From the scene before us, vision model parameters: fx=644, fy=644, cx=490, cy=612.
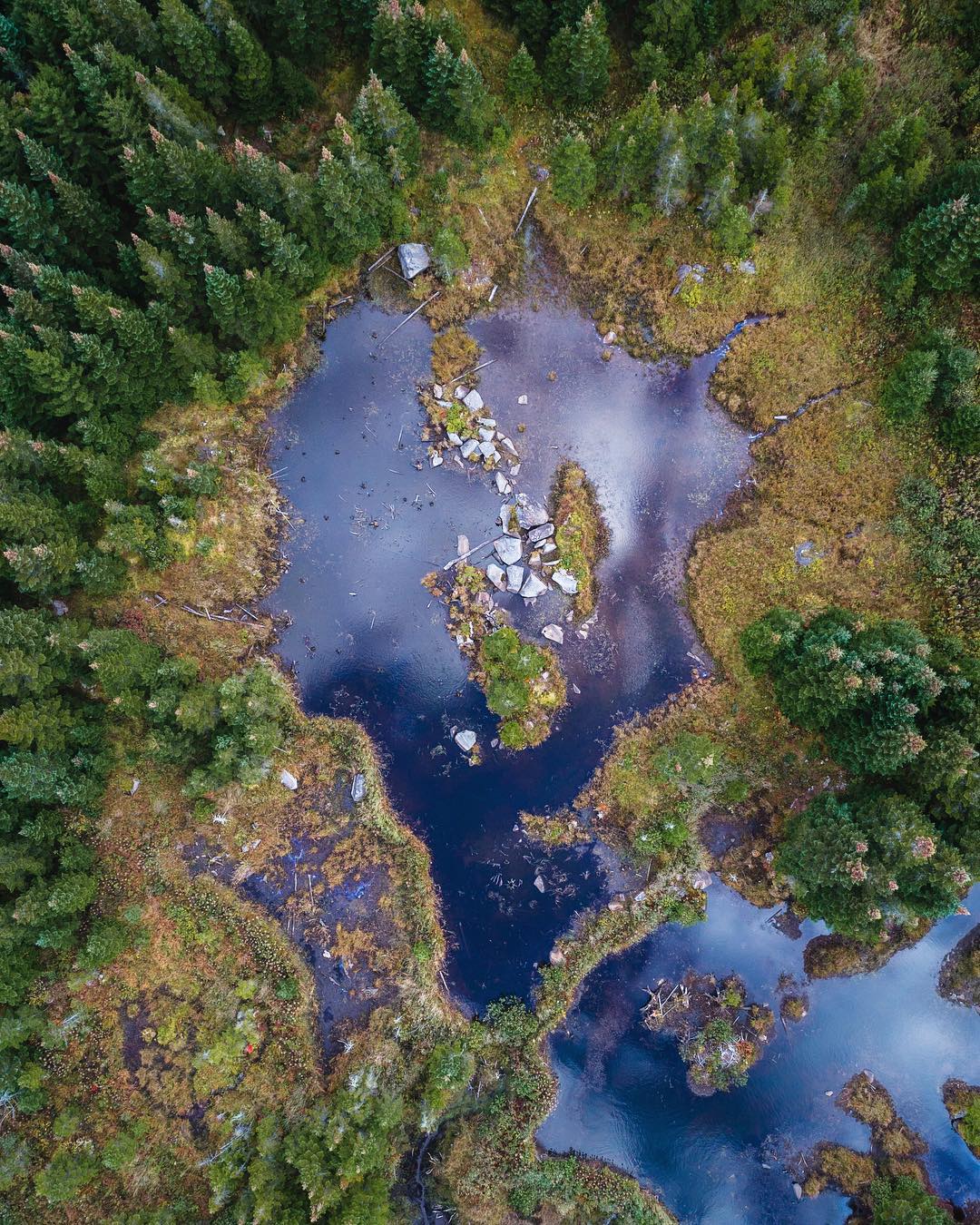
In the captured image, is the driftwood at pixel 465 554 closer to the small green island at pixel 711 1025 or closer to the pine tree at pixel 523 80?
the pine tree at pixel 523 80

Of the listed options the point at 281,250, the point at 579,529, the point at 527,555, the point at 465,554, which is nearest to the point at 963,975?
the point at 579,529

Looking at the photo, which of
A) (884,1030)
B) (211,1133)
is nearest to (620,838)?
(884,1030)

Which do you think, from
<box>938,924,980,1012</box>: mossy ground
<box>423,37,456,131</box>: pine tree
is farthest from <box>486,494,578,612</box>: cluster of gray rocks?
<box>938,924,980,1012</box>: mossy ground

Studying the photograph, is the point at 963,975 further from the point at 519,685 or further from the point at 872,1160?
the point at 519,685

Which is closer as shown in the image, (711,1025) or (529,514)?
(711,1025)

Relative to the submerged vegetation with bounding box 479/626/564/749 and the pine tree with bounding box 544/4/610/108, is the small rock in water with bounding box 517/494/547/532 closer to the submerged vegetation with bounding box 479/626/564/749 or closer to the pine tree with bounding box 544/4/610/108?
the submerged vegetation with bounding box 479/626/564/749

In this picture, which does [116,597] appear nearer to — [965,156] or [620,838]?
[620,838]
